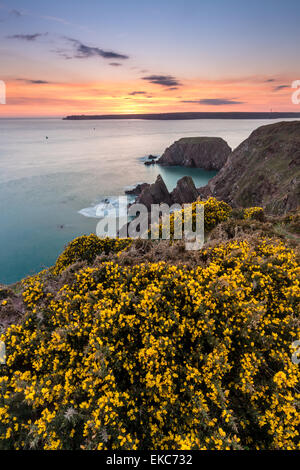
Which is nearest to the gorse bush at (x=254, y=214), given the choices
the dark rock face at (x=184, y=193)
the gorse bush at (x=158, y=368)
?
the gorse bush at (x=158, y=368)

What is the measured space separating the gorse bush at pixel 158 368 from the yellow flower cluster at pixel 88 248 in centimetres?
557

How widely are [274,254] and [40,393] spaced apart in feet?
28.2

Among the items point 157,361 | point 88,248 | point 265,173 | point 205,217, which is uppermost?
point 265,173

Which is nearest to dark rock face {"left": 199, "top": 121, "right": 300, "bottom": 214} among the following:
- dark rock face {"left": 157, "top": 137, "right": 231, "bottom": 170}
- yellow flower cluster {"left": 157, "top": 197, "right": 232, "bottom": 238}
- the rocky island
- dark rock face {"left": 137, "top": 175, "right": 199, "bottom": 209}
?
dark rock face {"left": 137, "top": 175, "right": 199, "bottom": 209}

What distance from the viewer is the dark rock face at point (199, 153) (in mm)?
127256

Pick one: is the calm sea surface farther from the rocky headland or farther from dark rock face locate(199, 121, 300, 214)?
dark rock face locate(199, 121, 300, 214)

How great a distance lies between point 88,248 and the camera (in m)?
13.0

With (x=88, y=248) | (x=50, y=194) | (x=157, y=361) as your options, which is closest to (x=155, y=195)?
(x=50, y=194)

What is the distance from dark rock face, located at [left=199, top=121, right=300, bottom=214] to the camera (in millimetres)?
46428

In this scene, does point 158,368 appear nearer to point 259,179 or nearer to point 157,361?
point 157,361

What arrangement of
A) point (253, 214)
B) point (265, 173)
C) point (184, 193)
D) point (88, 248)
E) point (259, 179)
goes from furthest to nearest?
point (184, 193), point (265, 173), point (259, 179), point (253, 214), point (88, 248)

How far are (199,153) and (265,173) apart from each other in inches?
3100
